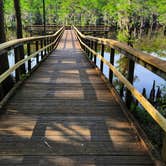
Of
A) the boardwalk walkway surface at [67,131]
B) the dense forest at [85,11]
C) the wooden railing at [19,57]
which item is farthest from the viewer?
the dense forest at [85,11]

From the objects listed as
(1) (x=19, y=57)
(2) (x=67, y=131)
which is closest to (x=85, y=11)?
(1) (x=19, y=57)

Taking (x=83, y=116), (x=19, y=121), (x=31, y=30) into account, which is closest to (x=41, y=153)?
(x=19, y=121)

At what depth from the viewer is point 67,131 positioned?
3803mm

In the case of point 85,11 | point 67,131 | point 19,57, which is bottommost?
point 67,131

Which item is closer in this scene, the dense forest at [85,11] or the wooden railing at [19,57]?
the wooden railing at [19,57]

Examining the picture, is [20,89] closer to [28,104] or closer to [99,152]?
[28,104]

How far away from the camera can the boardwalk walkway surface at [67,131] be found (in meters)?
3.11

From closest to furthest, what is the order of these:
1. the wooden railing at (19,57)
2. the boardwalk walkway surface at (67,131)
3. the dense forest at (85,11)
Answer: the boardwalk walkway surface at (67,131), the wooden railing at (19,57), the dense forest at (85,11)

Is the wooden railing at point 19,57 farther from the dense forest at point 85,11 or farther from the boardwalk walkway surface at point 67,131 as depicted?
the dense forest at point 85,11

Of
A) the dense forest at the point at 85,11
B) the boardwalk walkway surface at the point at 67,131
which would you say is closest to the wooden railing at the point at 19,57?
the boardwalk walkway surface at the point at 67,131

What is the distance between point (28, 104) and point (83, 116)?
1.18 meters

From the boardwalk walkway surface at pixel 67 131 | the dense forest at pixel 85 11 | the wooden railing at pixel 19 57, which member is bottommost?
the boardwalk walkway surface at pixel 67 131

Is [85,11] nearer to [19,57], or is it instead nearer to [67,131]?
[19,57]

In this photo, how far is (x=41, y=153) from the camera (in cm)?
320
